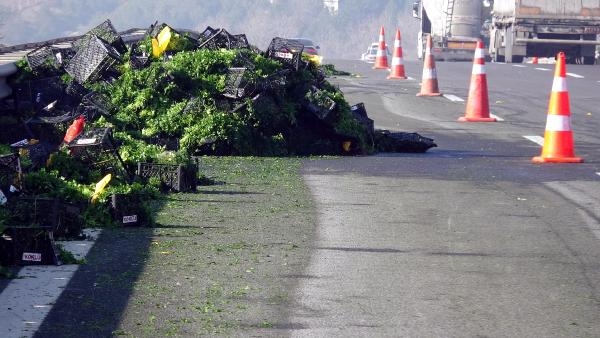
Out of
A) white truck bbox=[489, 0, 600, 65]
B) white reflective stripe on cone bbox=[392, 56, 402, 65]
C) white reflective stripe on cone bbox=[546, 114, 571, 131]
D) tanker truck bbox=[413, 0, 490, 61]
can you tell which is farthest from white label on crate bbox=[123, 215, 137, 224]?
tanker truck bbox=[413, 0, 490, 61]

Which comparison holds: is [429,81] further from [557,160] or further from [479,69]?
[557,160]

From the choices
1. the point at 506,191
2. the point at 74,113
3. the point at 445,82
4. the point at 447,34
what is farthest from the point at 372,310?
the point at 447,34

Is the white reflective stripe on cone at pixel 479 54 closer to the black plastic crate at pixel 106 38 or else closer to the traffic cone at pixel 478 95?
the traffic cone at pixel 478 95

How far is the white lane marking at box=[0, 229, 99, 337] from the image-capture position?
561cm

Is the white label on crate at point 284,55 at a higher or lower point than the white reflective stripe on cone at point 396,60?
higher

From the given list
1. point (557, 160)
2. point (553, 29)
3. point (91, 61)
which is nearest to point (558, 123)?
point (557, 160)

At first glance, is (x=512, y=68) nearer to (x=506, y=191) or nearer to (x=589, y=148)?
(x=589, y=148)

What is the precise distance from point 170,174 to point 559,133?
500 centimetres

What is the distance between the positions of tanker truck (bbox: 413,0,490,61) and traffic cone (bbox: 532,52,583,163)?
3399 cm

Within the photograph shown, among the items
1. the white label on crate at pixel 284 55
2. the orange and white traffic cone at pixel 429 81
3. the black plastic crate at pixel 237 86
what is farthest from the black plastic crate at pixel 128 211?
the orange and white traffic cone at pixel 429 81

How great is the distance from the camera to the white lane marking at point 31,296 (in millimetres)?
5613

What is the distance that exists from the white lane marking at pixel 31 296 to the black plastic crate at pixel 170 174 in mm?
2637

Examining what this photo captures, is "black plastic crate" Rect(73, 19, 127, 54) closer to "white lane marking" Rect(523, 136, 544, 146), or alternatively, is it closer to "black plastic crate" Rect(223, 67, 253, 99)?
"black plastic crate" Rect(223, 67, 253, 99)

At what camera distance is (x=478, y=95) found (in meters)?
18.2
